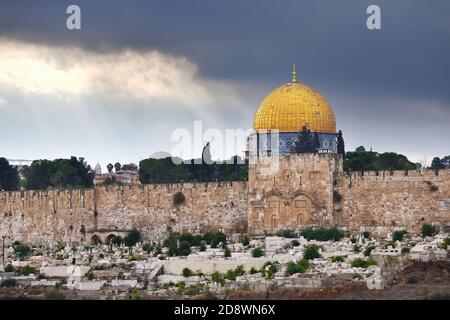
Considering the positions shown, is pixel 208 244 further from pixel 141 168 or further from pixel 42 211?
pixel 141 168

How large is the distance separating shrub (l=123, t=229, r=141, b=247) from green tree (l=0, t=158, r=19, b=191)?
15536 millimetres

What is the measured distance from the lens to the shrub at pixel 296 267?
4712cm

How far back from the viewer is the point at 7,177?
79.4 m

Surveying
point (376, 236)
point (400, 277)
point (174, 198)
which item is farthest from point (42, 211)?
point (400, 277)

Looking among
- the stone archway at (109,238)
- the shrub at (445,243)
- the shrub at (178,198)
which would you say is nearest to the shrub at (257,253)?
the shrub at (445,243)

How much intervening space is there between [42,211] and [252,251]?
59.0 feet

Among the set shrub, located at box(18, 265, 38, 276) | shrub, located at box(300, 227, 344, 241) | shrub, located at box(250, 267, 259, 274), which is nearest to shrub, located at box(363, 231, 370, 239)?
shrub, located at box(300, 227, 344, 241)

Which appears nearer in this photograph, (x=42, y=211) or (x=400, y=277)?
(x=400, y=277)

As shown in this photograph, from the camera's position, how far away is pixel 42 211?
68.9m

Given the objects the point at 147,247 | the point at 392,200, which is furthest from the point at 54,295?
the point at 392,200

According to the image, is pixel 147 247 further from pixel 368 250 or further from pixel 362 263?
pixel 362 263

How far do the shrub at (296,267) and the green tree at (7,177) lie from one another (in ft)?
105

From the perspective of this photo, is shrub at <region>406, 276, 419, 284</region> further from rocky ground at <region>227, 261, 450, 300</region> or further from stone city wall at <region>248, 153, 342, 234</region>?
stone city wall at <region>248, 153, 342, 234</region>

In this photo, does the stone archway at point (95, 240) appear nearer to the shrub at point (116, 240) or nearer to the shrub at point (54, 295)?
the shrub at point (116, 240)
